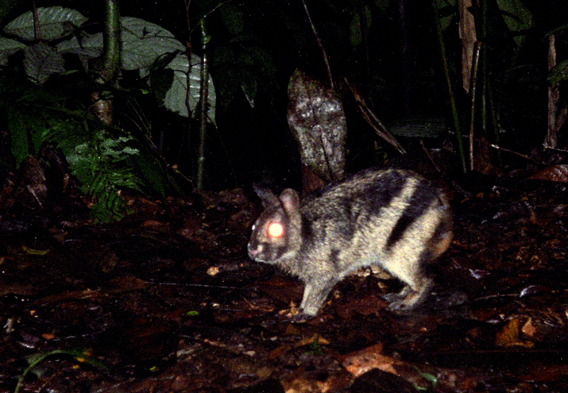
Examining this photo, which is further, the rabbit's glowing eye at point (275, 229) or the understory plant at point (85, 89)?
the understory plant at point (85, 89)

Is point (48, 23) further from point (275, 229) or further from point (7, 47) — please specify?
point (275, 229)

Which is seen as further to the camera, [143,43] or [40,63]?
[143,43]

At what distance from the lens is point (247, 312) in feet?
12.5

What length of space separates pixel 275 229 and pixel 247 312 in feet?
2.28

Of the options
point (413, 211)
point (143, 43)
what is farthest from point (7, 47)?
point (413, 211)

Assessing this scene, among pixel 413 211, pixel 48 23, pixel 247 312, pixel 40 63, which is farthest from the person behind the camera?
pixel 48 23

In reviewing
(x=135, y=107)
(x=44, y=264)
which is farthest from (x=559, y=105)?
(x=44, y=264)

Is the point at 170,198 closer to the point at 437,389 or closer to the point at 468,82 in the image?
the point at 468,82

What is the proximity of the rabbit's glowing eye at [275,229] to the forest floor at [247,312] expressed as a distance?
506mm

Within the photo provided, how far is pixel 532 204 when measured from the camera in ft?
16.6

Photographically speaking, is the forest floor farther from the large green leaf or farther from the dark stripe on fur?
the large green leaf

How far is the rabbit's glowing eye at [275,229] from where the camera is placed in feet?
13.3

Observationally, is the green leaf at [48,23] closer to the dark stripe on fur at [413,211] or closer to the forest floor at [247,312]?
the forest floor at [247,312]

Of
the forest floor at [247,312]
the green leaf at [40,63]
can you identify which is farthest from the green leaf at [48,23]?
the forest floor at [247,312]
